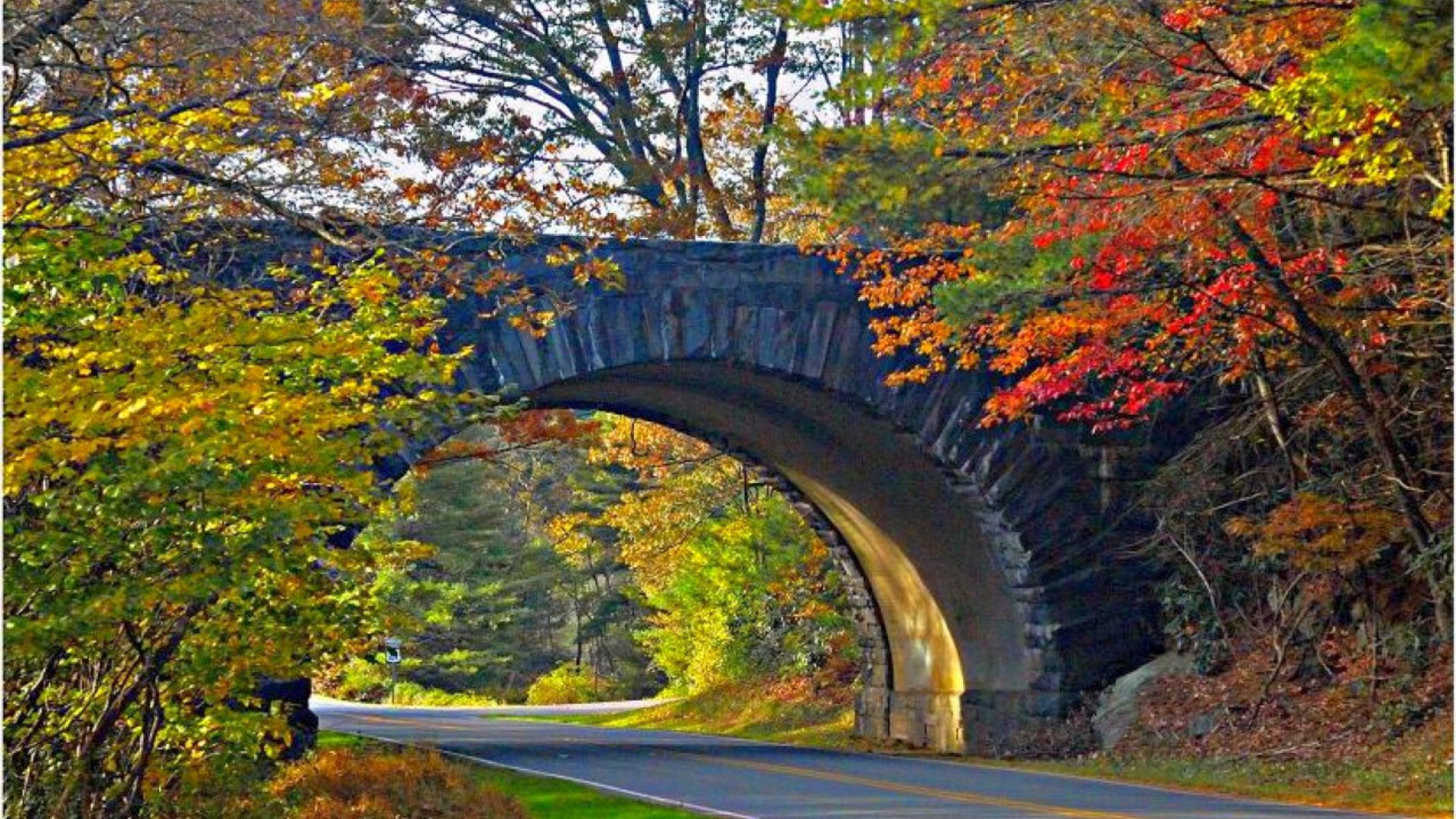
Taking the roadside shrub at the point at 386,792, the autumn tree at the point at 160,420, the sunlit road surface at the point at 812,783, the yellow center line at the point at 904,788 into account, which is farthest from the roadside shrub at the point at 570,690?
the autumn tree at the point at 160,420

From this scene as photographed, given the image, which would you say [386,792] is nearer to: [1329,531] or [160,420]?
[160,420]

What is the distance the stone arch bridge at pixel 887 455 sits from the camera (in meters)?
20.3

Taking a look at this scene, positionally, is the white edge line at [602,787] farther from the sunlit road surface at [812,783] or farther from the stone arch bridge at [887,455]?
the stone arch bridge at [887,455]

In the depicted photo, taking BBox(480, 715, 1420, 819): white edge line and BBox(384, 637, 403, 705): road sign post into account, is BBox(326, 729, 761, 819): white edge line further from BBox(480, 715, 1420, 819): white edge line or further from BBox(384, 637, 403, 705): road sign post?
BBox(384, 637, 403, 705): road sign post

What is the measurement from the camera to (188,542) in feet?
31.1

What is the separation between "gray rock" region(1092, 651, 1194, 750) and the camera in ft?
70.8

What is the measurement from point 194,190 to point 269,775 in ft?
19.5

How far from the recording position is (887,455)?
75.3 ft

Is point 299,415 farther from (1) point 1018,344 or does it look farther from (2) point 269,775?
(1) point 1018,344

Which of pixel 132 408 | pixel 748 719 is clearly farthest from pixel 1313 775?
pixel 748 719

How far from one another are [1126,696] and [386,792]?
10.6 meters

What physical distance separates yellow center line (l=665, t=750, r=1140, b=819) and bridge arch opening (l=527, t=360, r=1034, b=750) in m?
3.71

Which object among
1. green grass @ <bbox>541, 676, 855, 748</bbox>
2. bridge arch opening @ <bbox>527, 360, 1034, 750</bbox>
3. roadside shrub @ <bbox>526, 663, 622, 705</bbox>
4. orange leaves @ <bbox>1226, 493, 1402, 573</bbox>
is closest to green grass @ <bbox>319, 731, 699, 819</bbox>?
bridge arch opening @ <bbox>527, 360, 1034, 750</bbox>

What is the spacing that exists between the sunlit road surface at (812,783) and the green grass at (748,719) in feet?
4.90
